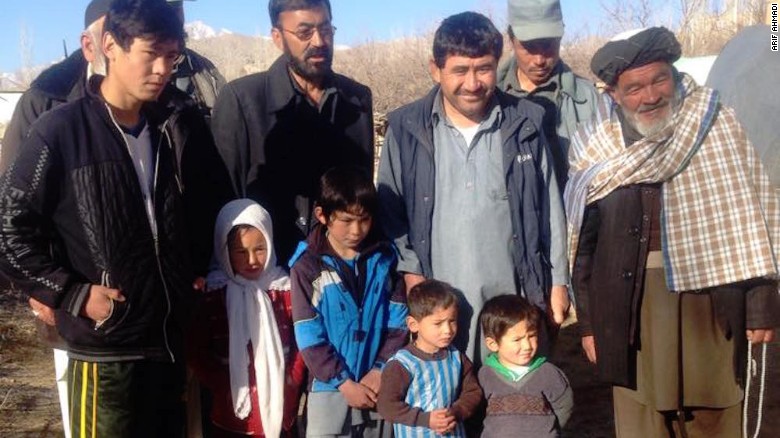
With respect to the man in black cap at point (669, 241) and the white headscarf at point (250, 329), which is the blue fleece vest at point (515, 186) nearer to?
the man in black cap at point (669, 241)

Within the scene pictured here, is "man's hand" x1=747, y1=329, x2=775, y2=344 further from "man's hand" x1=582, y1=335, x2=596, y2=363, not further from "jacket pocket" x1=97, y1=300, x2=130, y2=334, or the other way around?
"jacket pocket" x1=97, y1=300, x2=130, y2=334

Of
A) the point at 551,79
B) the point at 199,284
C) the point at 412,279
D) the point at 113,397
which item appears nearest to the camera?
the point at 113,397

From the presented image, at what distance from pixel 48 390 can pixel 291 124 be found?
3549mm

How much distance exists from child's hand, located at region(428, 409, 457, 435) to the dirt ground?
73.4 inches

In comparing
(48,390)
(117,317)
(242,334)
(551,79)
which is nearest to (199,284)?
(242,334)

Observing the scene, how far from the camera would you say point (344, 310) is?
3.48 metres

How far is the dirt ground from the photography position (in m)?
5.24

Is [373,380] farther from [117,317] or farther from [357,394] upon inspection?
[117,317]

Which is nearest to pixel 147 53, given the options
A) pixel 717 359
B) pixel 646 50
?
pixel 646 50

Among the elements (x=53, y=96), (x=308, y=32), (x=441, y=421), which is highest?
(x=308, y=32)

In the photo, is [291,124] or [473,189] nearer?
[473,189]

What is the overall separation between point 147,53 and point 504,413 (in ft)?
6.32

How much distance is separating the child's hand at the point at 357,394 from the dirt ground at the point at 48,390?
2017 mm

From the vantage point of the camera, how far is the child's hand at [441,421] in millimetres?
3434
